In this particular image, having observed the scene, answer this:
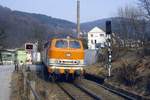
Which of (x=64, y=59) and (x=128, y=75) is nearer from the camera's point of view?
(x=128, y=75)

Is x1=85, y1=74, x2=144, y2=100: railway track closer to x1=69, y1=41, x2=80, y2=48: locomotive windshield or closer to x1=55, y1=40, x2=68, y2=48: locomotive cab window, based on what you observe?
x1=69, y1=41, x2=80, y2=48: locomotive windshield

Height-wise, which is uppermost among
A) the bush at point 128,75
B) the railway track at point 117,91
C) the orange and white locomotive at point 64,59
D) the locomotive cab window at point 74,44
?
the locomotive cab window at point 74,44

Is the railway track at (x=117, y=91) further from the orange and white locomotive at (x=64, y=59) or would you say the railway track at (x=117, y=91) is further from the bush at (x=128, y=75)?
the orange and white locomotive at (x=64, y=59)

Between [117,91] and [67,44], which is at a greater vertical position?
[67,44]

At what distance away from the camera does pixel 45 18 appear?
16675cm

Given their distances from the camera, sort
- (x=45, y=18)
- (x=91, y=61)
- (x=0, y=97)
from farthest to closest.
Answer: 1. (x=45, y=18)
2. (x=91, y=61)
3. (x=0, y=97)

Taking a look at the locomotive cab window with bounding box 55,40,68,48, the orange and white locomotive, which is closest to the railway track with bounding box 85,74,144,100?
the orange and white locomotive

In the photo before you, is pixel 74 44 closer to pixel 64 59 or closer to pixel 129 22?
pixel 64 59

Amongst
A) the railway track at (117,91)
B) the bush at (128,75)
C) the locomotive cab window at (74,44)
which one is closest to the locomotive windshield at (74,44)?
the locomotive cab window at (74,44)

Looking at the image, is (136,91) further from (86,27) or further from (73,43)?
(86,27)

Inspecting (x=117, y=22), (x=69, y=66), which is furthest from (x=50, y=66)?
(x=117, y=22)

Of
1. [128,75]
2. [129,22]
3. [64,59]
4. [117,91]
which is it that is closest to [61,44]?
[64,59]

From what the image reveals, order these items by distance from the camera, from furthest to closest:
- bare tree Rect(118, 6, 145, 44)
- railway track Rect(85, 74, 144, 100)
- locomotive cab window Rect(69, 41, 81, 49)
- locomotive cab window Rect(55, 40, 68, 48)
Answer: bare tree Rect(118, 6, 145, 44) → locomotive cab window Rect(69, 41, 81, 49) → locomotive cab window Rect(55, 40, 68, 48) → railway track Rect(85, 74, 144, 100)

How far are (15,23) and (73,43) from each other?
4003 inches
